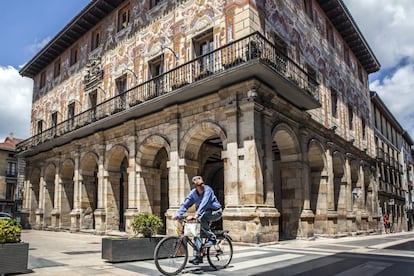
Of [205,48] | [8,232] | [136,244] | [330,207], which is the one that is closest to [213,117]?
[205,48]

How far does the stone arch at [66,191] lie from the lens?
2088 centimetres

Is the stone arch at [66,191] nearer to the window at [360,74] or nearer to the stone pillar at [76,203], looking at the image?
the stone pillar at [76,203]

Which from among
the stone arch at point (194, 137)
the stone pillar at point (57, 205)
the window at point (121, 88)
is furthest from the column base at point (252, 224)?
the stone pillar at point (57, 205)

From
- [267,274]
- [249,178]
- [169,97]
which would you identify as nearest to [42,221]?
[169,97]

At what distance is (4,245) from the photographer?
579 cm

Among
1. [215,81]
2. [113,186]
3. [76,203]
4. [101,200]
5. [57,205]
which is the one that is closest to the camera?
[215,81]

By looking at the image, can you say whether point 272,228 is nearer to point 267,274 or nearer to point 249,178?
point 249,178

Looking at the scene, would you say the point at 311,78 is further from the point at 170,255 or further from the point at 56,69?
the point at 56,69

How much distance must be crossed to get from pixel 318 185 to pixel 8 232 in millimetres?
13194

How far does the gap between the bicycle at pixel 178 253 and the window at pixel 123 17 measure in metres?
14.8

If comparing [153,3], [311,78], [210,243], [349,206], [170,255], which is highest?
[153,3]

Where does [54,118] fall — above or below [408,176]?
above

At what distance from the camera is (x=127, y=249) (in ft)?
23.6

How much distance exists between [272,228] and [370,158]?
1553 cm
